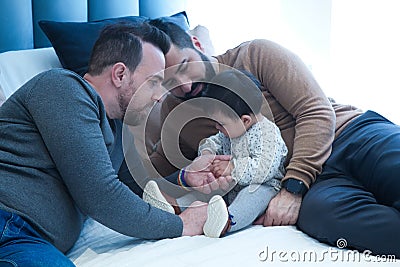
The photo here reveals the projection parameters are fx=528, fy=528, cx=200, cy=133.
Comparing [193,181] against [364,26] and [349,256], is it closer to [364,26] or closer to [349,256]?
[349,256]

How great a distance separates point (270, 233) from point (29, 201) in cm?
55

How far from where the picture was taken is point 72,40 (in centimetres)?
180

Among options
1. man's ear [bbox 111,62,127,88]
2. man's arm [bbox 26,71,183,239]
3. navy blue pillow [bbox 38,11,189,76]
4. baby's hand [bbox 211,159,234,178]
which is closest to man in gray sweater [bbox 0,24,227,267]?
man's arm [bbox 26,71,183,239]

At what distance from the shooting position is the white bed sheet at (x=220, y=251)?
107 cm

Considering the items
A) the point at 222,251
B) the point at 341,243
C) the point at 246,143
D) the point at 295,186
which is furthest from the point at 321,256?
the point at 246,143

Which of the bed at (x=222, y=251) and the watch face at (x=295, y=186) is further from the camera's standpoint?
the watch face at (x=295, y=186)

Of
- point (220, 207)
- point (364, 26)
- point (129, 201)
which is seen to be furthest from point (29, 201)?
point (364, 26)

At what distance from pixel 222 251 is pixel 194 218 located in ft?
0.49

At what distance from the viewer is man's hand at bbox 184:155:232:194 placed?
138 centimetres

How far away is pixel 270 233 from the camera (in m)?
1.25

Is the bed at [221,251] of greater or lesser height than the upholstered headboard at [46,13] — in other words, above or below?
below

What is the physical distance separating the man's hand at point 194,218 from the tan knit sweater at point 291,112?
0.28 meters

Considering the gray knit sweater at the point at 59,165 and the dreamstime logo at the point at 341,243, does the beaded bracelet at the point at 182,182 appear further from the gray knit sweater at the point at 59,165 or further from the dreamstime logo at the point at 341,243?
the dreamstime logo at the point at 341,243

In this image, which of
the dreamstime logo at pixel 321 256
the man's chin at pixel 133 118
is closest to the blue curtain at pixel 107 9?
the man's chin at pixel 133 118
